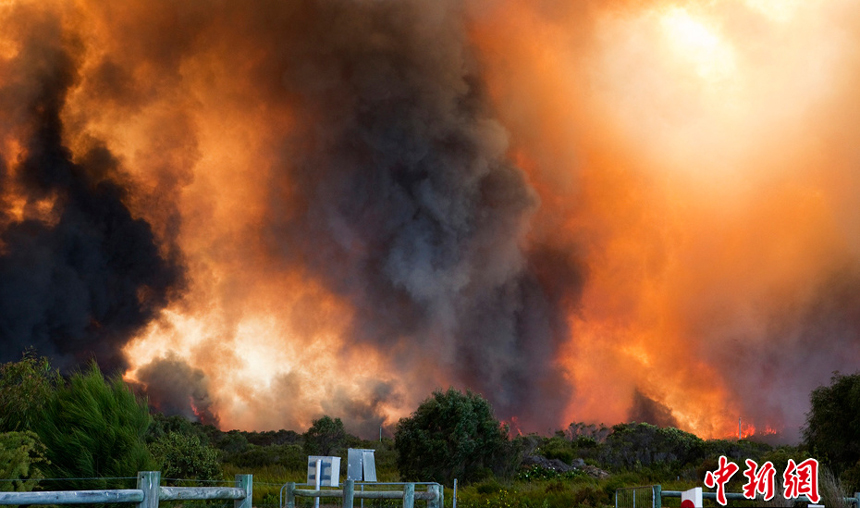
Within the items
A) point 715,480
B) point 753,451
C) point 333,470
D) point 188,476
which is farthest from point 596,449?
point 715,480

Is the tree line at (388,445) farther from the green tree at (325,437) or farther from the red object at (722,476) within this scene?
the red object at (722,476)

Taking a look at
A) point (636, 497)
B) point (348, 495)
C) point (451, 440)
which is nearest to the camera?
point (348, 495)

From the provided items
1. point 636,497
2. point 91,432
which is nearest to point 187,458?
point 91,432

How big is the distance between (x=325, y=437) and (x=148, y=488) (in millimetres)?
33873

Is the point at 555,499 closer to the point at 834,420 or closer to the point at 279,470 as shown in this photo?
the point at 834,420

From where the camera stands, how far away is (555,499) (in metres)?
21.3

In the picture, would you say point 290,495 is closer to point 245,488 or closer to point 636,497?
point 245,488

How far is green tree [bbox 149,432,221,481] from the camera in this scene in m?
19.5

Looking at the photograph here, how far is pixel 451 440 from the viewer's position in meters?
27.2

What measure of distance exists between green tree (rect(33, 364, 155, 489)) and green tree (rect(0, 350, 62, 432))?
0.19m

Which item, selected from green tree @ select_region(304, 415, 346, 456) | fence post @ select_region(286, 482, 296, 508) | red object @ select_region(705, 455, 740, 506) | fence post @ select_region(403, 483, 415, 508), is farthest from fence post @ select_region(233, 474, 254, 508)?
green tree @ select_region(304, 415, 346, 456)

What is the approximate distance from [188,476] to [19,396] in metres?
7.99

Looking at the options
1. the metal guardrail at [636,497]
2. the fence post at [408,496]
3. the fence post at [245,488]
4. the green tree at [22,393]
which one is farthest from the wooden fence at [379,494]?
the green tree at [22,393]

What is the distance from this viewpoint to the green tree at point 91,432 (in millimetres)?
12742
